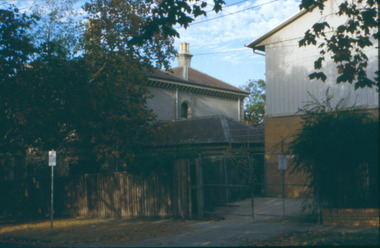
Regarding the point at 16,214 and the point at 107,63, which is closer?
the point at 16,214

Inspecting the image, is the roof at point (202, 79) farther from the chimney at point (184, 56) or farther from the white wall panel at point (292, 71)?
the white wall panel at point (292, 71)

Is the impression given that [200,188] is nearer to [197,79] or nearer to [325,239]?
[325,239]

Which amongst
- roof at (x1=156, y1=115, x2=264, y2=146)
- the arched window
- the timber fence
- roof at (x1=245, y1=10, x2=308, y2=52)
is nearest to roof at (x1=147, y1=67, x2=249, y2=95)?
the arched window

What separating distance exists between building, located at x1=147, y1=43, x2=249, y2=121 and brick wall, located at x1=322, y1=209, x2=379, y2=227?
23.1 meters

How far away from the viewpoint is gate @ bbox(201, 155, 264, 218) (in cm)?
1598

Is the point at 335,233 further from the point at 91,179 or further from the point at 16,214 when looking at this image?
the point at 16,214

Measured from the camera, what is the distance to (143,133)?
19.5 m

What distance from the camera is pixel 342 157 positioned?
12727mm

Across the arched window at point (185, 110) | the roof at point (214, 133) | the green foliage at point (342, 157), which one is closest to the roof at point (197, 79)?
the arched window at point (185, 110)

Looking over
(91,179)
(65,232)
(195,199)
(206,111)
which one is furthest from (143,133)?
(206,111)

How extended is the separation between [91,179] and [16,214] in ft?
18.6

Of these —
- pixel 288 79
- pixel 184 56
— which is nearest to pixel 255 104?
pixel 184 56

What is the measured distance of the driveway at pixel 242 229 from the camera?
11398 millimetres

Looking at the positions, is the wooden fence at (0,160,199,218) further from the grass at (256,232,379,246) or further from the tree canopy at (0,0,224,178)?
the grass at (256,232,379,246)
